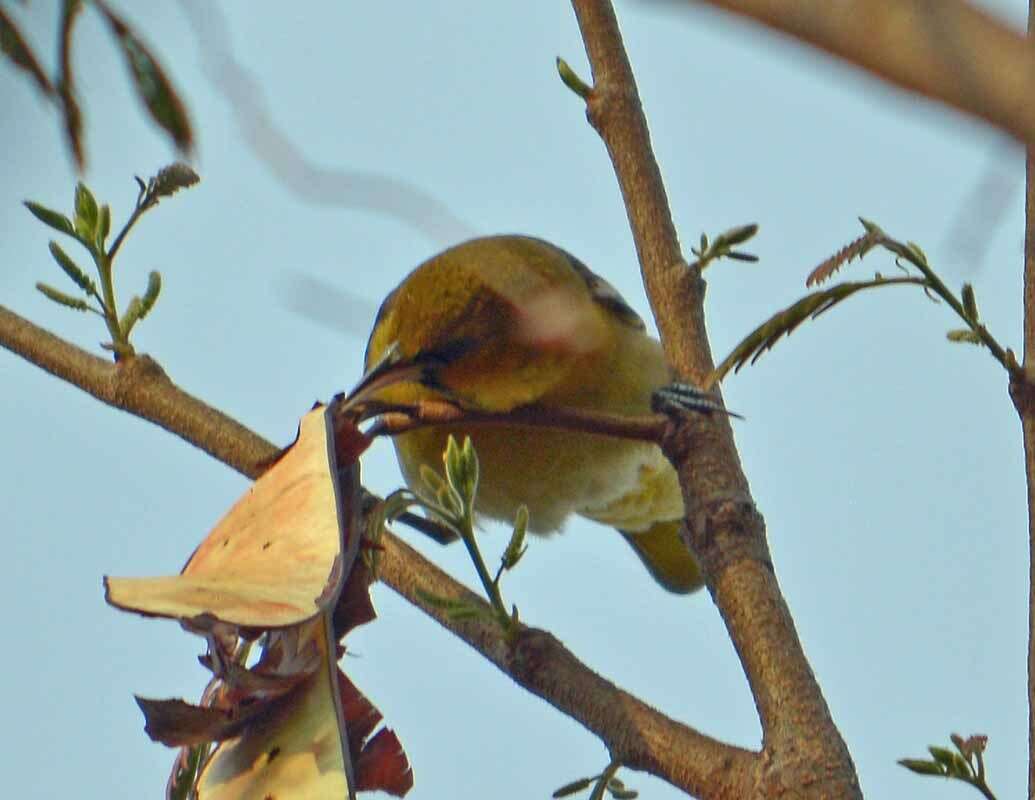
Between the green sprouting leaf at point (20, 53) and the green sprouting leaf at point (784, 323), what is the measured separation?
2.23 feet

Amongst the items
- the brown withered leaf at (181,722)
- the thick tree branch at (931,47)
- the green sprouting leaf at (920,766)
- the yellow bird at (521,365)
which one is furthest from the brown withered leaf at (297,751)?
the yellow bird at (521,365)

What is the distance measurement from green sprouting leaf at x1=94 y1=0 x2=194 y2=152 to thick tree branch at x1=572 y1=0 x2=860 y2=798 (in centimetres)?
73

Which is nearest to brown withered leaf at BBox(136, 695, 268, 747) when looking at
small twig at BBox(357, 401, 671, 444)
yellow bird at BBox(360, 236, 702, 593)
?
small twig at BBox(357, 401, 671, 444)

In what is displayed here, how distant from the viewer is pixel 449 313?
8.76 feet

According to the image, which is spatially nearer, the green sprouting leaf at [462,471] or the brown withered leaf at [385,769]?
the brown withered leaf at [385,769]

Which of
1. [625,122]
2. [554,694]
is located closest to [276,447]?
[554,694]

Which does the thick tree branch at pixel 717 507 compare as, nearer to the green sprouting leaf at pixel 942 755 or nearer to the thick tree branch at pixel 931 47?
the green sprouting leaf at pixel 942 755

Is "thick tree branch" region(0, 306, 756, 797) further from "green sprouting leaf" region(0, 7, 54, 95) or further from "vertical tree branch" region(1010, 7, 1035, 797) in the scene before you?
"green sprouting leaf" region(0, 7, 54, 95)

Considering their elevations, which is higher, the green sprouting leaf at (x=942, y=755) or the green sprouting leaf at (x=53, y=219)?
the green sprouting leaf at (x=53, y=219)

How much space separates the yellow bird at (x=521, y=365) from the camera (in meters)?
2.65

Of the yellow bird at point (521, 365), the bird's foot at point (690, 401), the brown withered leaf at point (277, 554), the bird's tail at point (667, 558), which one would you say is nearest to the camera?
the brown withered leaf at point (277, 554)

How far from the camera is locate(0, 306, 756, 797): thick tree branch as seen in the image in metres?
1.40

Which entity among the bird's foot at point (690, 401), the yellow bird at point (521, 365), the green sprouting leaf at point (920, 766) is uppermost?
the yellow bird at point (521, 365)

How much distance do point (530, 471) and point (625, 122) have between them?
93cm
